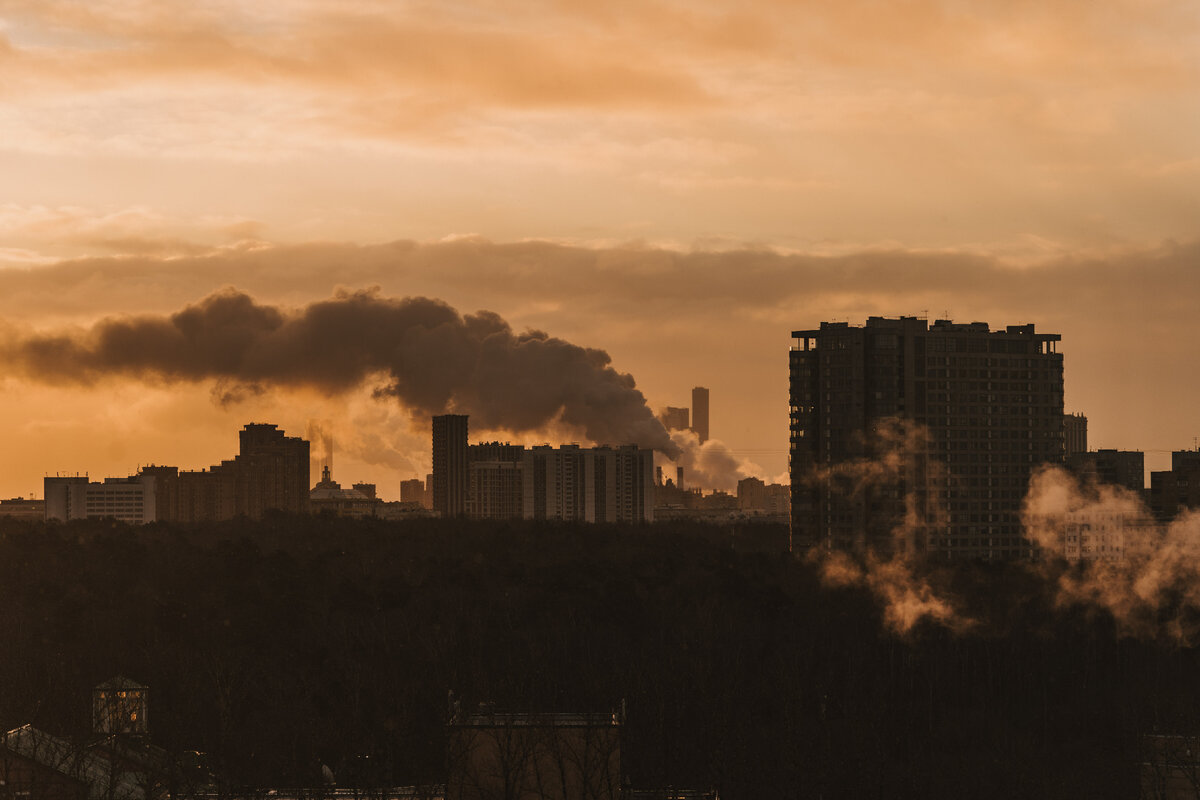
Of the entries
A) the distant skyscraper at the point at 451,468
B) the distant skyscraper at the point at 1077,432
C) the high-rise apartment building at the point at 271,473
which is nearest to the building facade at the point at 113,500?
the high-rise apartment building at the point at 271,473

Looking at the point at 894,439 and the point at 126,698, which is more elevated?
the point at 894,439

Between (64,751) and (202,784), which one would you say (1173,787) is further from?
(64,751)

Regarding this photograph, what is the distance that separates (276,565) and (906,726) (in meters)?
25.9

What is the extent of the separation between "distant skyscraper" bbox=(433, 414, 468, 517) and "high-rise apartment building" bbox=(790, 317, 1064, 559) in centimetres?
5960

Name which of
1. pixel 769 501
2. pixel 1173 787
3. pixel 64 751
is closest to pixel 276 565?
pixel 64 751

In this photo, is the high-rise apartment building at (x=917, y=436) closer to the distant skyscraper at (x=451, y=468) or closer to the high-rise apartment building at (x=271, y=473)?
the distant skyscraper at (x=451, y=468)

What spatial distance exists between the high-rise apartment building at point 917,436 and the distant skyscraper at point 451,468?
59.6m

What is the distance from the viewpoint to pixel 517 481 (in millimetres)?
129625

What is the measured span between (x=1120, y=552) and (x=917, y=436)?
975 centimetres

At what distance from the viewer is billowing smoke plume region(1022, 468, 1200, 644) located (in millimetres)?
52656

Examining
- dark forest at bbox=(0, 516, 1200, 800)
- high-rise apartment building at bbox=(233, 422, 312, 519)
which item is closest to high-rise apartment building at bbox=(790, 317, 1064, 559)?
dark forest at bbox=(0, 516, 1200, 800)

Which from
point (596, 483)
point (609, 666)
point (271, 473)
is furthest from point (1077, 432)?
point (609, 666)

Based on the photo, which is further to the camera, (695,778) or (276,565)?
(276,565)

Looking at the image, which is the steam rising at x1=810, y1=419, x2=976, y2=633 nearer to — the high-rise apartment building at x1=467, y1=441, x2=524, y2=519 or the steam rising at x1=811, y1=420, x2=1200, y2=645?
the steam rising at x1=811, y1=420, x2=1200, y2=645
